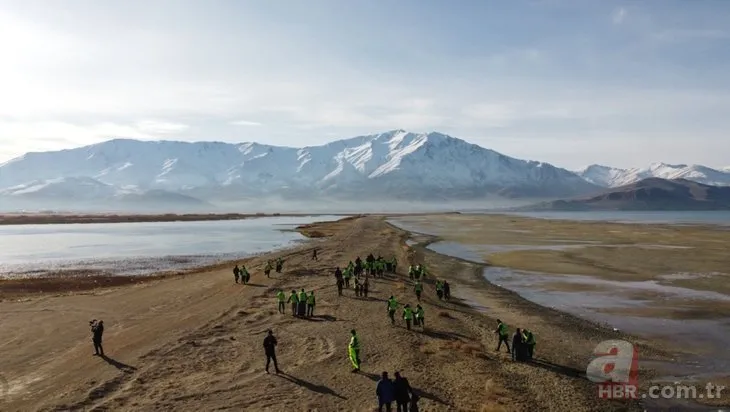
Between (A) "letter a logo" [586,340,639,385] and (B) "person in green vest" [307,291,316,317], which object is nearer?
(A) "letter a logo" [586,340,639,385]

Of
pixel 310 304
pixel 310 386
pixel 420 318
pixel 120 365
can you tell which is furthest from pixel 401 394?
pixel 310 304

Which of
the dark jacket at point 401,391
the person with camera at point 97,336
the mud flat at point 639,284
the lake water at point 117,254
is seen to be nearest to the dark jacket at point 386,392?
the dark jacket at point 401,391

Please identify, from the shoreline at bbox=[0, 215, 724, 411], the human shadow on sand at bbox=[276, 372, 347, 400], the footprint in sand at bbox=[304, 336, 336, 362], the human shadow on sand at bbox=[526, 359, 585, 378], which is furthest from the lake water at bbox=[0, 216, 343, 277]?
the human shadow on sand at bbox=[526, 359, 585, 378]

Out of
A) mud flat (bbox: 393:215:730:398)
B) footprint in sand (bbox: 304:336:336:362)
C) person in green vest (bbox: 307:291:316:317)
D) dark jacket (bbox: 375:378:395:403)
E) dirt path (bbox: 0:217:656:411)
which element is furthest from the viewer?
person in green vest (bbox: 307:291:316:317)

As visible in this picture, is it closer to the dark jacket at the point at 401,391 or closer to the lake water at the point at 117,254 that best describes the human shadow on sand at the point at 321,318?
the dark jacket at the point at 401,391

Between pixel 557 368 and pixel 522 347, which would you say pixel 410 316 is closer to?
pixel 522 347

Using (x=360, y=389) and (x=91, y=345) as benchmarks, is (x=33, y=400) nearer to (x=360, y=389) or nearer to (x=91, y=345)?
(x=91, y=345)

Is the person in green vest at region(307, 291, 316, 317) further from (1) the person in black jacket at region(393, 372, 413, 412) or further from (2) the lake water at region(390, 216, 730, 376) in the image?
(2) the lake water at region(390, 216, 730, 376)
